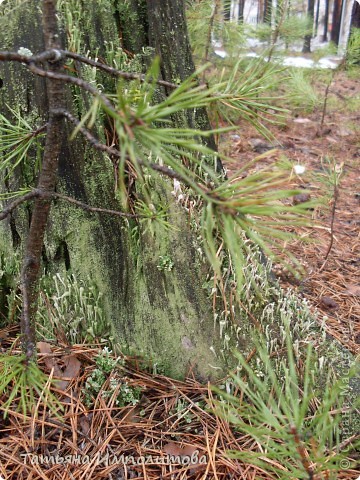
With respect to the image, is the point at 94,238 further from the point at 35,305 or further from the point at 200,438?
the point at 200,438

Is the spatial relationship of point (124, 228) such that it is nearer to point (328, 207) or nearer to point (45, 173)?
point (45, 173)

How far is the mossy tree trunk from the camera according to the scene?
1733 mm

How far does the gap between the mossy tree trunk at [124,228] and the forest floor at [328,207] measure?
506mm

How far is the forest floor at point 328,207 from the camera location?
2363 mm

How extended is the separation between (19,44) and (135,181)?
67cm

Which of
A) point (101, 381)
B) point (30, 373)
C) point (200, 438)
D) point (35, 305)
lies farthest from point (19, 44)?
point (200, 438)

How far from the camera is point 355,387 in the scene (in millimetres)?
1763

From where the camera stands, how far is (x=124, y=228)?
181cm

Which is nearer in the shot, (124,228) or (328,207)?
(124,228)

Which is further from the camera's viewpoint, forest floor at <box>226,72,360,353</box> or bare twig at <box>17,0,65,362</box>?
forest floor at <box>226,72,360,353</box>

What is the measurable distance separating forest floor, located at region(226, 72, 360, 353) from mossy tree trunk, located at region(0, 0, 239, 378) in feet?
1.66

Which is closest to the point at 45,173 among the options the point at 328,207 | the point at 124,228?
the point at 124,228

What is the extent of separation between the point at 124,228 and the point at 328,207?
1.87 metres

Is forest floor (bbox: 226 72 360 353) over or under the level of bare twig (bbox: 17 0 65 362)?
under
